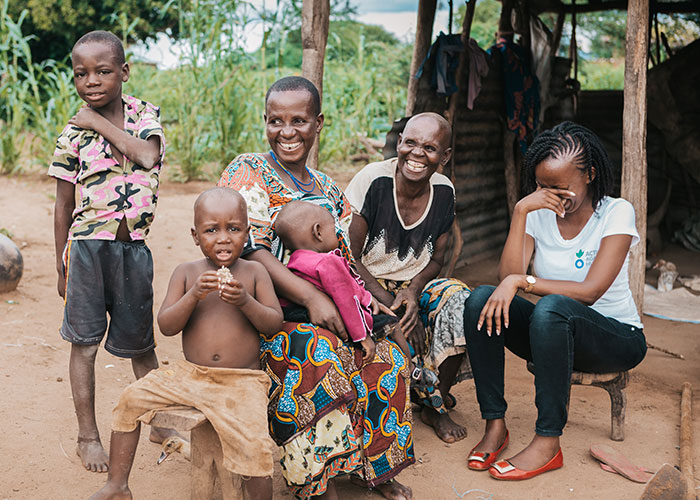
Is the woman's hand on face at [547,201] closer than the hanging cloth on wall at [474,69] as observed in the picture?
Yes

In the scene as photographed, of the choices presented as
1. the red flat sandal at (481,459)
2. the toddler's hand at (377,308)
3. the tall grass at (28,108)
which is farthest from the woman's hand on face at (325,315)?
the tall grass at (28,108)

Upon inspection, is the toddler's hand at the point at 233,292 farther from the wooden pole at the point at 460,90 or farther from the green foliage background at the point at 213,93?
the green foliage background at the point at 213,93

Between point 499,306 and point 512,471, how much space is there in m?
0.63

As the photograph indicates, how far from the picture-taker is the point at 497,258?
6301 mm

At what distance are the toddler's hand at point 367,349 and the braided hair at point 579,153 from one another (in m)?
1.04

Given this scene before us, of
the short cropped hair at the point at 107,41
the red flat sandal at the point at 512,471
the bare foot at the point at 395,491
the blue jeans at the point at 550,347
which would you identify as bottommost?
the bare foot at the point at 395,491

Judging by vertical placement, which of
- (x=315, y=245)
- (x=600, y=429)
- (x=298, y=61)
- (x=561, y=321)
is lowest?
(x=600, y=429)

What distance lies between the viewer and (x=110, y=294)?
8.72 ft

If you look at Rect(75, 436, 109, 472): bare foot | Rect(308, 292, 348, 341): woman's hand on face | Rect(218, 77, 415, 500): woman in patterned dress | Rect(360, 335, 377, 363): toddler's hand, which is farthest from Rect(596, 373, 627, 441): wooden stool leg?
Rect(75, 436, 109, 472): bare foot

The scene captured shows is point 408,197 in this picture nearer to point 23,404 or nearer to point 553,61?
point 23,404

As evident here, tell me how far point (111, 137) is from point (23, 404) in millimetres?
1362

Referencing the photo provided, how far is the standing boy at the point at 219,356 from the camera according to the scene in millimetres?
2035

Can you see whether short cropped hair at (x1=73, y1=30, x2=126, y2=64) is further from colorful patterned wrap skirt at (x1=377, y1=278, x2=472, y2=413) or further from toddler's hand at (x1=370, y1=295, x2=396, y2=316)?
colorful patterned wrap skirt at (x1=377, y1=278, x2=472, y2=413)

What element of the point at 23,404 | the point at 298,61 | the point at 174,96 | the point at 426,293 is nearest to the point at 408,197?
the point at 426,293
